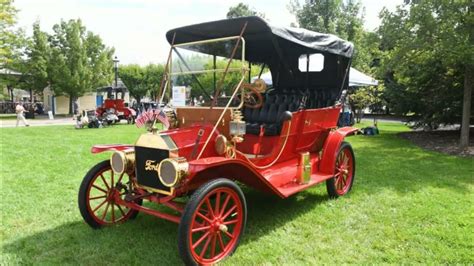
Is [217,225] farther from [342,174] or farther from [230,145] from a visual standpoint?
[342,174]

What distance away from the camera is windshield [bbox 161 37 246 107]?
406 centimetres

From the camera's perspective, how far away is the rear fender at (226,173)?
3104 millimetres

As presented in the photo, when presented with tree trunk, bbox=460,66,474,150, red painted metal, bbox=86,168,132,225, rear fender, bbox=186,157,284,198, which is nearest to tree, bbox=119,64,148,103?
tree trunk, bbox=460,66,474,150

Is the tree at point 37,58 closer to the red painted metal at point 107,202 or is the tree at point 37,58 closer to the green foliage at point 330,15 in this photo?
the green foliage at point 330,15

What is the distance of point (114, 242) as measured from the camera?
3.48 m

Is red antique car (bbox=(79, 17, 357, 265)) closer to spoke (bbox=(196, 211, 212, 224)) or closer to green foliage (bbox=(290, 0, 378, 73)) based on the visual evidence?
spoke (bbox=(196, 211, 212, 224))

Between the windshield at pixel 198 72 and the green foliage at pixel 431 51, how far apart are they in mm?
5274

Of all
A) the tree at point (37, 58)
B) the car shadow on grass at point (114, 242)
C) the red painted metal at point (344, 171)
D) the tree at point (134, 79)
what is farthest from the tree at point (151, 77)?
the car shadow on grass at point (114, 242)

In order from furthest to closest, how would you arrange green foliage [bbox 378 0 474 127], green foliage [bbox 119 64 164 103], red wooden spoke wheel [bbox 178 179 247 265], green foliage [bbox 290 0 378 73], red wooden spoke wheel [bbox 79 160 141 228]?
green foliage [bbox 119 64 164 103], green foliage [bbox 290 0 378 73], green foliage [bbox 378 0 474 127], red wooden spoke wheel [bbox 79 160 141 228], red wooden spoke wheel [bbox 178 179 247 265]

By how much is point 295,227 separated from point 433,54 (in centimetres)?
612

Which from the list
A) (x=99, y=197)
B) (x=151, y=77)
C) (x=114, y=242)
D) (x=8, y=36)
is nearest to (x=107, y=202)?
Result: (x=99, y=197)

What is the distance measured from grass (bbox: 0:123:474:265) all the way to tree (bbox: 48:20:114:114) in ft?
61.7

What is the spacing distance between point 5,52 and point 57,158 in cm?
1477

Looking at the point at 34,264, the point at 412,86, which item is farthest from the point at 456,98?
the point at 34,264
